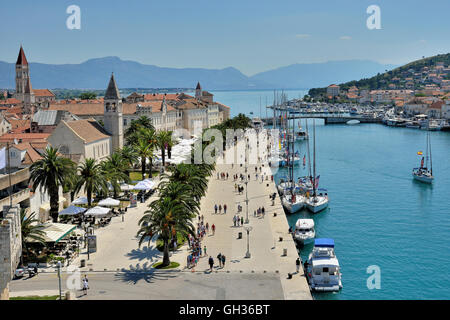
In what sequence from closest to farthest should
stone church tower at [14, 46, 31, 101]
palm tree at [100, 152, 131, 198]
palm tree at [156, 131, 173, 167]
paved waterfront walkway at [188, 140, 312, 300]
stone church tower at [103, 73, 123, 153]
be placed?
paved waterfront walkway at [188, 140, 312, 300] → palm tree at [100, 152, 131, 198] → palm tree at [156, 131, 173, 167] → stone church tower at [103, 73, 123, 153] → stone church tower at [14, 46, 31, 101]

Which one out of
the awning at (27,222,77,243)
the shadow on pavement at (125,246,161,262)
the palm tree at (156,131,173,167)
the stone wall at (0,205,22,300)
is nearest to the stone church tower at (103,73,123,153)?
the palm tree at (156,131,173,167)

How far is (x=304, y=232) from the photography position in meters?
43.7

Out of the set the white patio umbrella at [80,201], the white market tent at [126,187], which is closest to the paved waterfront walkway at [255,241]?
the white market tent at [126,187]

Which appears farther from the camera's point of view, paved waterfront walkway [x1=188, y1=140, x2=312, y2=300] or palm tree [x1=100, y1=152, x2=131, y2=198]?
palm tree [x1=100, y1=152, x2=131, y2=198]

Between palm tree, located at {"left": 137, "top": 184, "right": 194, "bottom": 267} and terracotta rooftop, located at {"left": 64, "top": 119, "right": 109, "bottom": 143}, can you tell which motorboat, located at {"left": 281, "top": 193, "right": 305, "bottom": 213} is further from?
terracotta rooftop, located at {"left": 64, "top": 119, "right": 109, "bottom": 143}

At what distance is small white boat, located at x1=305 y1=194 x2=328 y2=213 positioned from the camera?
178 ft

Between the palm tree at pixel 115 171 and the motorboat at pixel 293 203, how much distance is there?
56.7 feet

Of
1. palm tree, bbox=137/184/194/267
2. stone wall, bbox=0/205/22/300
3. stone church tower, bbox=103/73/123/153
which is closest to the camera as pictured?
stone wall, bbox=0/205/22/300

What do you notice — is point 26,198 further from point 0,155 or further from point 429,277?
point 429,277

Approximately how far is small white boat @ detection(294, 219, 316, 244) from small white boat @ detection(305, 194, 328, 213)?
9247 mm

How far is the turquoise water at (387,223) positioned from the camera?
3550 centimetres

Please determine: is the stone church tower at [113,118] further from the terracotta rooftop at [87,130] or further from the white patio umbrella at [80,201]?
the white patio umbrella at [80,201]

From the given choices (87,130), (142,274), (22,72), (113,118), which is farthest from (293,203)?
(22,72)
